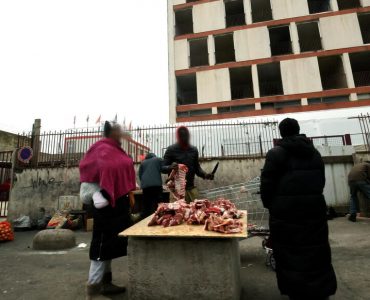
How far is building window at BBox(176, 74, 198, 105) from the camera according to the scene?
1022 inches

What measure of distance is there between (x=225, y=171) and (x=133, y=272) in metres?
8.21

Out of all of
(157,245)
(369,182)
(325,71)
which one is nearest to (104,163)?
(157,245)

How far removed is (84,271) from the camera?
14.4ft

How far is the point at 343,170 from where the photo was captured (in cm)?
1030

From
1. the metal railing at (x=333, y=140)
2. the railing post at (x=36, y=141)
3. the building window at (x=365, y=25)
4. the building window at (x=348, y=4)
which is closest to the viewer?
the railing post at (x=36, y=141)

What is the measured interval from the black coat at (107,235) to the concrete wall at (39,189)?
8.66 m

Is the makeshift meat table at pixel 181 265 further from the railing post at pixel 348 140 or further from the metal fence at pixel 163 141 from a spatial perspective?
the railing post at pixel 348 140

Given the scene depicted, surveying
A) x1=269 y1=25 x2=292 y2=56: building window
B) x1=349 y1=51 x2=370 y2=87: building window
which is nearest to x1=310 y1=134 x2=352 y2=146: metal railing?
x1=349 y1=51 x2=370 y2=87: building window

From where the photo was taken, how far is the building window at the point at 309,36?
80.3ft

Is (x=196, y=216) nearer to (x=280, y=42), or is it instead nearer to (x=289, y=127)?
(x=289, y=127)

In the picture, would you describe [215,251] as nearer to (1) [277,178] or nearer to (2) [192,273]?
(2) [192,273]

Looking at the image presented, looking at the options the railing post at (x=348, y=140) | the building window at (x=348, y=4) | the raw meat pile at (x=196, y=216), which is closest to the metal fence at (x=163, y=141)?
the railing post at (x=348, y=140)

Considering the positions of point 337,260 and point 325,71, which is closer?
point 337,260

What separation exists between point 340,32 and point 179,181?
25.1 m
